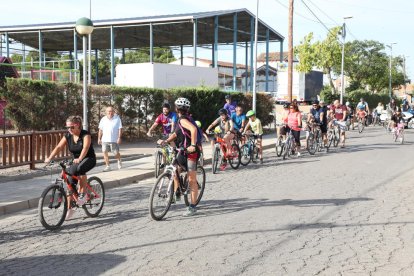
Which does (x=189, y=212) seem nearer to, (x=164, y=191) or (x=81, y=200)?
(x=164, y=191)

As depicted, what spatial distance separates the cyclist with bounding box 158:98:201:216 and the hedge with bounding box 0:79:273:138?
10.4 m

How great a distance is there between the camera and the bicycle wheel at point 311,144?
17438mm

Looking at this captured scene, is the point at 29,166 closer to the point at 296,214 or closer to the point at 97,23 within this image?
the point at 296,214

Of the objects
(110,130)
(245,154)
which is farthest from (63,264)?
(245,154)

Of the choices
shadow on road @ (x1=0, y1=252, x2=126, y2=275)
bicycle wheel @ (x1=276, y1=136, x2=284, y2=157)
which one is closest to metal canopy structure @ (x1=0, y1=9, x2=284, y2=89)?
bicycle wheel @ (x1=276, y1=136, x2=284, y2=157)

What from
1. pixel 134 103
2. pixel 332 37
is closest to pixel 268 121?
pixel 134 103

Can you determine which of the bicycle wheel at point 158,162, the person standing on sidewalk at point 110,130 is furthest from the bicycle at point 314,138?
the person standing on sidewalk at point 110,130

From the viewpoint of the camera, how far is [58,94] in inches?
682

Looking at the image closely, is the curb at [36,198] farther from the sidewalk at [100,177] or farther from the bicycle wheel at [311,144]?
the bicycle wheel at [311,144]

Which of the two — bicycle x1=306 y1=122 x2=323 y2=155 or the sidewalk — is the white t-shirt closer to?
the sidewalk

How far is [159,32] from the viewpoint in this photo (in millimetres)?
41188

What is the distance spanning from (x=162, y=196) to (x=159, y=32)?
35.1 m

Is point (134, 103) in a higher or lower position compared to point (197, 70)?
lower

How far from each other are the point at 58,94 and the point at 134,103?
3588mm
